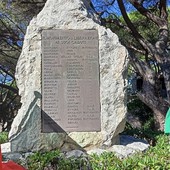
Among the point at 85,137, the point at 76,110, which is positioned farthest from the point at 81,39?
the point at 85,137

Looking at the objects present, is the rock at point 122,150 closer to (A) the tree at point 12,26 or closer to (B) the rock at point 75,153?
(B) the rock at point 75,153

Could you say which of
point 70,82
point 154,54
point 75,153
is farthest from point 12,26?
point 75,153

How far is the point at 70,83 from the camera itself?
15.5ft

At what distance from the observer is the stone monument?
4633 millimetres

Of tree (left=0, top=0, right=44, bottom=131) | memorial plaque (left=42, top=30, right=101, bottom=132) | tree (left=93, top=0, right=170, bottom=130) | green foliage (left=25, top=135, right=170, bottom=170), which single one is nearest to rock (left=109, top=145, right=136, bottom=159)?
memorial plaque (left=42, top=30, right=101, bottom=132)

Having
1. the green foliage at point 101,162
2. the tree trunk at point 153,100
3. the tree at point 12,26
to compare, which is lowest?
the green foliage at point 101,162

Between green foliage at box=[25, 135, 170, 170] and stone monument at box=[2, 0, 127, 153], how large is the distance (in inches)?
33.4

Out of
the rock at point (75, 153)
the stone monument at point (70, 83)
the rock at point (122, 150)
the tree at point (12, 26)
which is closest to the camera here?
the rock at point (75, 153)

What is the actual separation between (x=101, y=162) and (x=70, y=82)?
157 centimetres

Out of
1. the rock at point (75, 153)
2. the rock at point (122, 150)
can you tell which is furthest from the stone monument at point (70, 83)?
the rock at point (75, 153)

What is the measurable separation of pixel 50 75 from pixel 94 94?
2.16ft

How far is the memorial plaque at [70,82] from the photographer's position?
4672mm

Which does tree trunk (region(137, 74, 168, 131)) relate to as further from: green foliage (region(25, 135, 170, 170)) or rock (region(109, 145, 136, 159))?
green foliage (region(25, 135, 170, 170))

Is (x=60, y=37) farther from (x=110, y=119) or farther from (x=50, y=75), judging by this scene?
(x=110, y=119)
